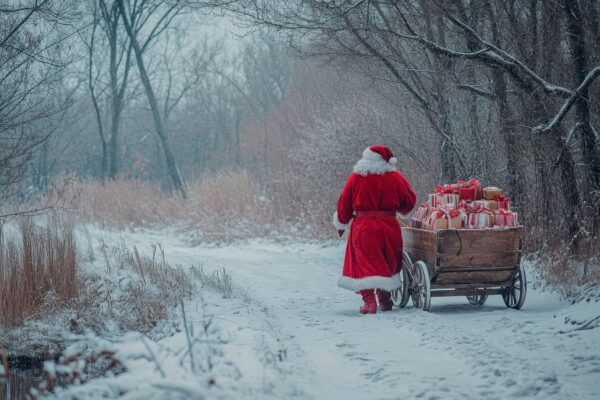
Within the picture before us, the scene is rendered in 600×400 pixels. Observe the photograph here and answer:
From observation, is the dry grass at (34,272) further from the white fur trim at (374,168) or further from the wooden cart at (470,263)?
the wooden cart at (470,263)

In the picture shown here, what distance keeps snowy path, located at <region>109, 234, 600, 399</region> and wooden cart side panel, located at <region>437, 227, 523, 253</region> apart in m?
0.69

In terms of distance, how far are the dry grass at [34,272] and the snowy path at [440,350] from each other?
2461 mm

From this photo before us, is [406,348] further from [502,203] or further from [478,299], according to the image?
[478,299]

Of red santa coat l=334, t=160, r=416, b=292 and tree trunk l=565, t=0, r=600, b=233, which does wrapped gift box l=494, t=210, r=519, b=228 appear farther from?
tree trunk l=565, t=0, r=600, b=233

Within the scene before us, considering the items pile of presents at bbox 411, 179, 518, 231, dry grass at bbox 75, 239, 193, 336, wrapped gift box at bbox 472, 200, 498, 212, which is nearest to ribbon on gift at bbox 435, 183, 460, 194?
pile of presents at bbox 411, 179, 518, 231

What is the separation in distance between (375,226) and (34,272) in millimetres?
3921

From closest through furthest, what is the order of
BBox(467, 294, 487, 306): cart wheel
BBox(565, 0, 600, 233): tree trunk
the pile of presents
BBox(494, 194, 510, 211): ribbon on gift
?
the pile of presents
BBox(494, 194, 510, 211): ribbon on gift
BBox(467, 294, 487, 306): cart wheel
BBox(565, 0, 600, 233): tree trunk

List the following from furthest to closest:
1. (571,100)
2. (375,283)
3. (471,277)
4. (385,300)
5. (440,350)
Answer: (571,100)
(385,300)
(375,283)
(471,277)
(440,350)

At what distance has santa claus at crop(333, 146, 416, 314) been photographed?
8.36 m

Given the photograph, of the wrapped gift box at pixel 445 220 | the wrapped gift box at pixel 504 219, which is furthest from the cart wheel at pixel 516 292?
the wrapped gift box at pixel 445 220

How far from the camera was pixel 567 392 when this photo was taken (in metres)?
4.68

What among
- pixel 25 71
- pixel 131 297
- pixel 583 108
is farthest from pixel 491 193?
pixel 25 71

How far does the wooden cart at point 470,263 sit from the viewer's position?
7.66 metres

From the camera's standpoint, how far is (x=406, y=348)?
20.3 ft
